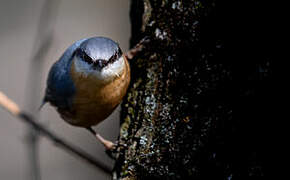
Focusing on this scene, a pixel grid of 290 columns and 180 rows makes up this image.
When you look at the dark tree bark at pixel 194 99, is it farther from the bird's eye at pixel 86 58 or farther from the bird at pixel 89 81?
the bird's eye at pixel 86 58

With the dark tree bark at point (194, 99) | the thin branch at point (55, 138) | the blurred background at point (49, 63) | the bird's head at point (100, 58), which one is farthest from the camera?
the blurred background at point (49, 63)

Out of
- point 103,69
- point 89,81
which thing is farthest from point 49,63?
point 103,69

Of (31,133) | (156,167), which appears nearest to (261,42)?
(156,167)

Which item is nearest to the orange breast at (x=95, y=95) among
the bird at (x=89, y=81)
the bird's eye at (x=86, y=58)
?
the bird at (x=89, y=81)

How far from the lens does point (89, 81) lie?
2.20m

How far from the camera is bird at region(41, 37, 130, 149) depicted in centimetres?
204

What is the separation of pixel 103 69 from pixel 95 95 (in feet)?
0.61

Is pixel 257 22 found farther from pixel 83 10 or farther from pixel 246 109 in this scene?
pixel 83 10

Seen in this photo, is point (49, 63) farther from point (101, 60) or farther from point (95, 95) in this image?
point (101, 60)

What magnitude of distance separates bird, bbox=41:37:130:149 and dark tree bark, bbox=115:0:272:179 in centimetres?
16

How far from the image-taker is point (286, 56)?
139cm

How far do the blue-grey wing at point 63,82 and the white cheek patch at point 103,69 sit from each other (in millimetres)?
103

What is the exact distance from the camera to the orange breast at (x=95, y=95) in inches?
82.3

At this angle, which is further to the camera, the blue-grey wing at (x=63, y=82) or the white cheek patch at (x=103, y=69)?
the blue-grey wing at (x=63, y=82)
